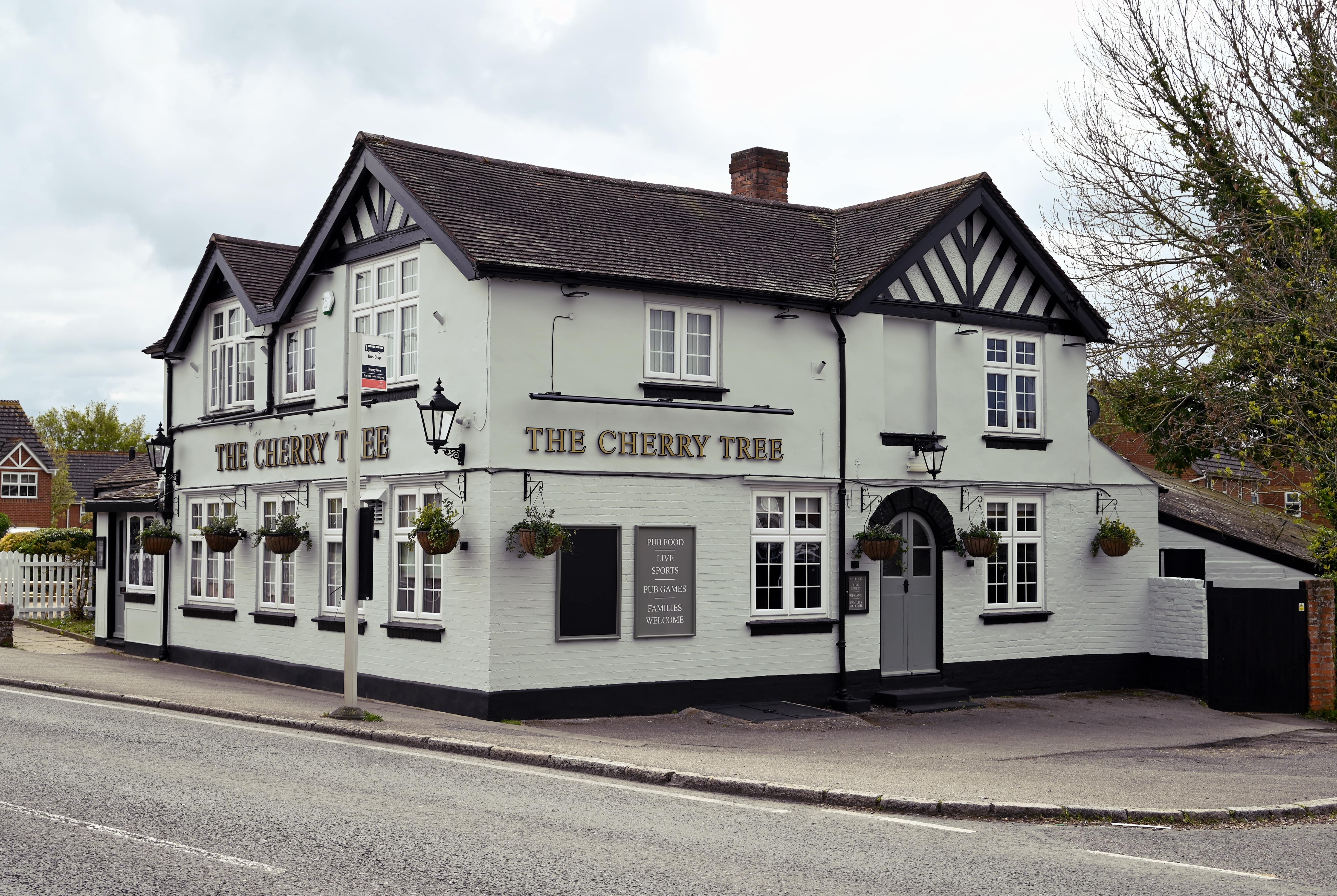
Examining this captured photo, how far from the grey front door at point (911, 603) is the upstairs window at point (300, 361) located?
9634 millimetres

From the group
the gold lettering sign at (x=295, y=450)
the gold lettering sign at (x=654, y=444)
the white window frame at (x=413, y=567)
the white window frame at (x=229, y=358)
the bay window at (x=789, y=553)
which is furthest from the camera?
the white window frame at (x=229, y=358)

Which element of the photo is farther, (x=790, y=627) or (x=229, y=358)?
(x=229, y=358)

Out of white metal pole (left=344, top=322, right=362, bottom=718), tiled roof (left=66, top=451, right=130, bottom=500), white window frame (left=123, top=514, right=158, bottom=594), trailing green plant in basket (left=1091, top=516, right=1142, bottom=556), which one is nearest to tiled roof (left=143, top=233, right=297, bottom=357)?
white window frame (left=123, top=514, right=158, bottom=594)

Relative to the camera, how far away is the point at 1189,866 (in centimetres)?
909

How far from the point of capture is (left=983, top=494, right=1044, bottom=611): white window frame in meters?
21.4

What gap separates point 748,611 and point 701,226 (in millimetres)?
6258

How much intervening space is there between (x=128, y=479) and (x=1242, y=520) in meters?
23.8

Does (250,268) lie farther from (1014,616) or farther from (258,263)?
(1014,616)

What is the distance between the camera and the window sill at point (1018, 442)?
21500mm

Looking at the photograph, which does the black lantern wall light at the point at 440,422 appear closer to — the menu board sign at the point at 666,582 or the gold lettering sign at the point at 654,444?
the gold lettering sign at the point at 654,444

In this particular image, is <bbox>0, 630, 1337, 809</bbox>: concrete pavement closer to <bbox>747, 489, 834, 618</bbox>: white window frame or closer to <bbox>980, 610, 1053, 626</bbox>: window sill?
<bbox>980, 610, 1053, 626</bbox>: window sill

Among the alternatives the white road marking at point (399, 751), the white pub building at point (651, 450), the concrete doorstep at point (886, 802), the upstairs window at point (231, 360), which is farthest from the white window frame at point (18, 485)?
the concrete doorstep at point (886, 802)

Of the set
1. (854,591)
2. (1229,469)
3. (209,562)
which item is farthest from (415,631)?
(1229,469)

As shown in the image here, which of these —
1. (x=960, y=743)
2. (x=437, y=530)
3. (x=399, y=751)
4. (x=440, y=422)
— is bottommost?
(x=960, y=743)
